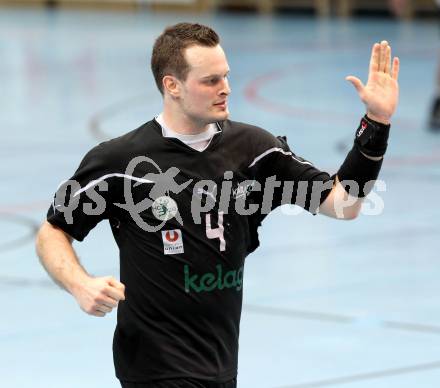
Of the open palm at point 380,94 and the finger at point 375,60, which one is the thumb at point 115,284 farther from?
the finger at point 375,60

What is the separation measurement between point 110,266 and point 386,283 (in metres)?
2.00

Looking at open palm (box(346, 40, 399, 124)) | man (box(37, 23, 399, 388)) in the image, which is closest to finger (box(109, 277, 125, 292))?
man (box(37, 23, 399, 388))

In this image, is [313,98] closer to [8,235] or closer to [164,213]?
[8,235]

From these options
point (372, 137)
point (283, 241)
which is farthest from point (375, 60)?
point (283, 241)

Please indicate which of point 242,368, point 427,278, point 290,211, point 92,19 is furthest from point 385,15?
point 242,368

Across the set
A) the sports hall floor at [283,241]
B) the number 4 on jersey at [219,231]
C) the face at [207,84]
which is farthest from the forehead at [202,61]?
the sports hall floor at [283,241]

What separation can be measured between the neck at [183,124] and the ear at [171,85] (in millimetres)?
69

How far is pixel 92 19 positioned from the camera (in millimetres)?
29938

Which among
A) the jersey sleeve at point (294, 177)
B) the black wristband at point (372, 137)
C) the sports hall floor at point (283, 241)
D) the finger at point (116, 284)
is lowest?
the sports hall floor at point (283, 241)

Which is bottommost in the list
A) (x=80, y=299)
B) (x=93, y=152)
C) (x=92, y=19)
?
(x=92, y=19)

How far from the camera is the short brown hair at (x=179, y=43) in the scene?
162 inches

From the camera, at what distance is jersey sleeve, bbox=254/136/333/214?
4293 mm

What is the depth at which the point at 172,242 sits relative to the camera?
164 inches

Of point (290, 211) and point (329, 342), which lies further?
point (290, 211)
